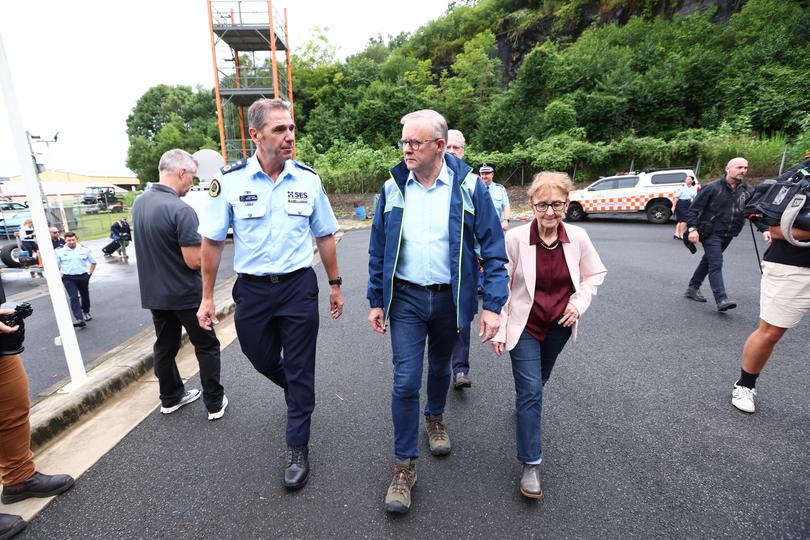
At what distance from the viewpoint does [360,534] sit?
6.34ft

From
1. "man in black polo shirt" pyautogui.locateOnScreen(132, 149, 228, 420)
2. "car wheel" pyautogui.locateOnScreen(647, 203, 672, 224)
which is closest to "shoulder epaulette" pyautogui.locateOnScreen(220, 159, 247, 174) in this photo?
"man in black polo shirt" pyautogui.locateOnScreen(132, 149, 228, 420)

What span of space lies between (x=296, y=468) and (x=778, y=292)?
3.27 meters

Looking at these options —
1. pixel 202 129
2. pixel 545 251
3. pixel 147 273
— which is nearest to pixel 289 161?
pixel 147 273

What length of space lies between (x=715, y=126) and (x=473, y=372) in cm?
2353

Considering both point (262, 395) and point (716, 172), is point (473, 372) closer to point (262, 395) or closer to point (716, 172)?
point (262, 395)

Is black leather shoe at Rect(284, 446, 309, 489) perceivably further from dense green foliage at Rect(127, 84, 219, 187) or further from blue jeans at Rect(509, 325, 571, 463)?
dense green foliage at Rect(127, 84, 219, 187)

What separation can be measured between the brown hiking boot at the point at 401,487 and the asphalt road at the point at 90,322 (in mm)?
3181

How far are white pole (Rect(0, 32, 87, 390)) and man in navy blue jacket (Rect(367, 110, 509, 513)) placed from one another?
2602mm

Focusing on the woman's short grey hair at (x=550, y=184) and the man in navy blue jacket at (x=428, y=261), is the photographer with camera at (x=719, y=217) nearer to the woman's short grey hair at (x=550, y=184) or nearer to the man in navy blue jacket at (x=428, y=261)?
the woman's short grey hair at (x=550, y=184)

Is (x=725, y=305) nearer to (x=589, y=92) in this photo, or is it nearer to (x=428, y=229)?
(x=428, y=229)

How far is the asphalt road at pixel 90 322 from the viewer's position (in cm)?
429

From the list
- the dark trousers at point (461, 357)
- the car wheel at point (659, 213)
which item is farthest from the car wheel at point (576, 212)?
the dark trousers at point (461, 357)

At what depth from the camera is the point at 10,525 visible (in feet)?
6.38

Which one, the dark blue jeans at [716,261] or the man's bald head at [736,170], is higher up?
the man's bald head at [736,170]
